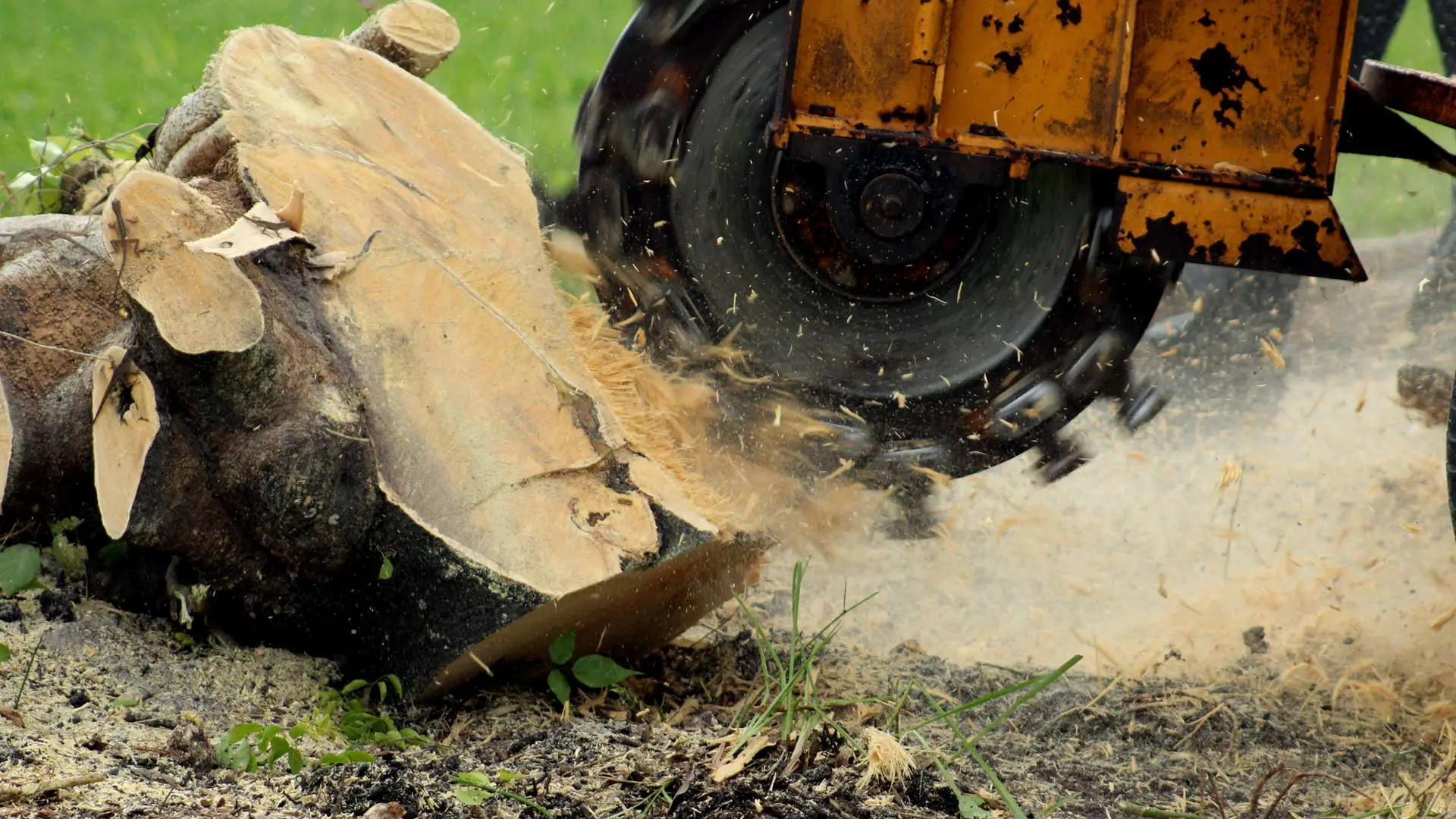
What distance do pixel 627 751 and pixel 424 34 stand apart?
1.77 meters

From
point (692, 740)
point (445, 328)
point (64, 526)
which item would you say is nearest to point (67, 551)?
point (64, 526)

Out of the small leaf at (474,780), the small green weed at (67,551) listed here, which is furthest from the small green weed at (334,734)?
the small green weed at (67,551)

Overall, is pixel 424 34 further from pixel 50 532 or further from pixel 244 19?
pixel 244 19

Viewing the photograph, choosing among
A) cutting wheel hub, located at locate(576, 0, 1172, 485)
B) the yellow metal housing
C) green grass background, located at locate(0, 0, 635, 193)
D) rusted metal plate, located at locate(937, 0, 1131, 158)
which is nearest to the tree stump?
cutting wheel hub, located at locate(576, 0, 1172, 485)

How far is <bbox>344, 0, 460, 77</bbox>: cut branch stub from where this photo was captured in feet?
9.46

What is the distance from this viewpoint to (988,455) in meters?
3.01

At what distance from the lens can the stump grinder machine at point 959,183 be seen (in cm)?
244

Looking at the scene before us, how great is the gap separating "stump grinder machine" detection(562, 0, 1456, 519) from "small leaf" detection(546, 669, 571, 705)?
90 centimetres

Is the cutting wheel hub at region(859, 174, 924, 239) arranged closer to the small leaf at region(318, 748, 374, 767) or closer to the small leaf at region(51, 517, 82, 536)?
the small leaf at region(318, 748, 374, 767)

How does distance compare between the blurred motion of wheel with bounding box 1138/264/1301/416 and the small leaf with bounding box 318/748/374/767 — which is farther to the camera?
the blurred motion of wheel with bounding box 1138/264/1301/416

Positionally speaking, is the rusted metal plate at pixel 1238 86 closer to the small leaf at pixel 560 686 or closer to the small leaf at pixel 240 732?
the small leaf at pixel 560 686

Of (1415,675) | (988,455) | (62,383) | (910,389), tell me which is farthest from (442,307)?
(1415,675)

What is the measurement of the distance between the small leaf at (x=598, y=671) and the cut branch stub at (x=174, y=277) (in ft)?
2.81

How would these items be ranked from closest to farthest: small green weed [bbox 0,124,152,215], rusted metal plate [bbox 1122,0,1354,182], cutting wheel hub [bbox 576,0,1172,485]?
rusted metal plate [bbox 1122,0,1354,182]
cutting wheel hub [bbox 576,0,1172,485]
small green weed [bbox 0,124,152,215]
